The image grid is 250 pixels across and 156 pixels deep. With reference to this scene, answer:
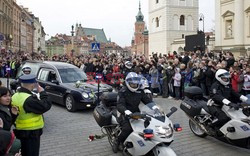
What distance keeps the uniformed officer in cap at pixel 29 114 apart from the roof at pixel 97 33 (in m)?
171

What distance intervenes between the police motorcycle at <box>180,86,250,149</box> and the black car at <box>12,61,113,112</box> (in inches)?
167

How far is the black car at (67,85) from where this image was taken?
10.8 m

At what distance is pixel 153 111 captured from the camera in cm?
543

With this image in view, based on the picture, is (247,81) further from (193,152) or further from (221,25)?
(221,25)

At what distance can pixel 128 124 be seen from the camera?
569 centimetres

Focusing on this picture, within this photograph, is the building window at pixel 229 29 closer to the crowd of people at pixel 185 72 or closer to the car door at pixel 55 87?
the crowd of people at pixel 185 72

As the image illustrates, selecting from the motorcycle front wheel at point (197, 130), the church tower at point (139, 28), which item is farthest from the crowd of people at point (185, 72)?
the church tower at point (139, 28)

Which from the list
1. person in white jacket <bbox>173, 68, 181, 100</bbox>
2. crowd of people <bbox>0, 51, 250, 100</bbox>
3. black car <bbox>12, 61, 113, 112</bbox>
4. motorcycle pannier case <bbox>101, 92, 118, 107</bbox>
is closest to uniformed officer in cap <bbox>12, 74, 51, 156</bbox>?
motorcycle pannier case <bbox>101, 92, 118, 107</bbox>

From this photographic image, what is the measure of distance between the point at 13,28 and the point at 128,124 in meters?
74.1

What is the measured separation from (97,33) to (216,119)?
568 ft

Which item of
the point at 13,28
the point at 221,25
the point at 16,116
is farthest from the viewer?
the point at 13,28

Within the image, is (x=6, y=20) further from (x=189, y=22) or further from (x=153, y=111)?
(x=153, y=111)

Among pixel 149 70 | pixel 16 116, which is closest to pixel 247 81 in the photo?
pixel 149 70

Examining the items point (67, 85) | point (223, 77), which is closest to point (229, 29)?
point (67, 85)
